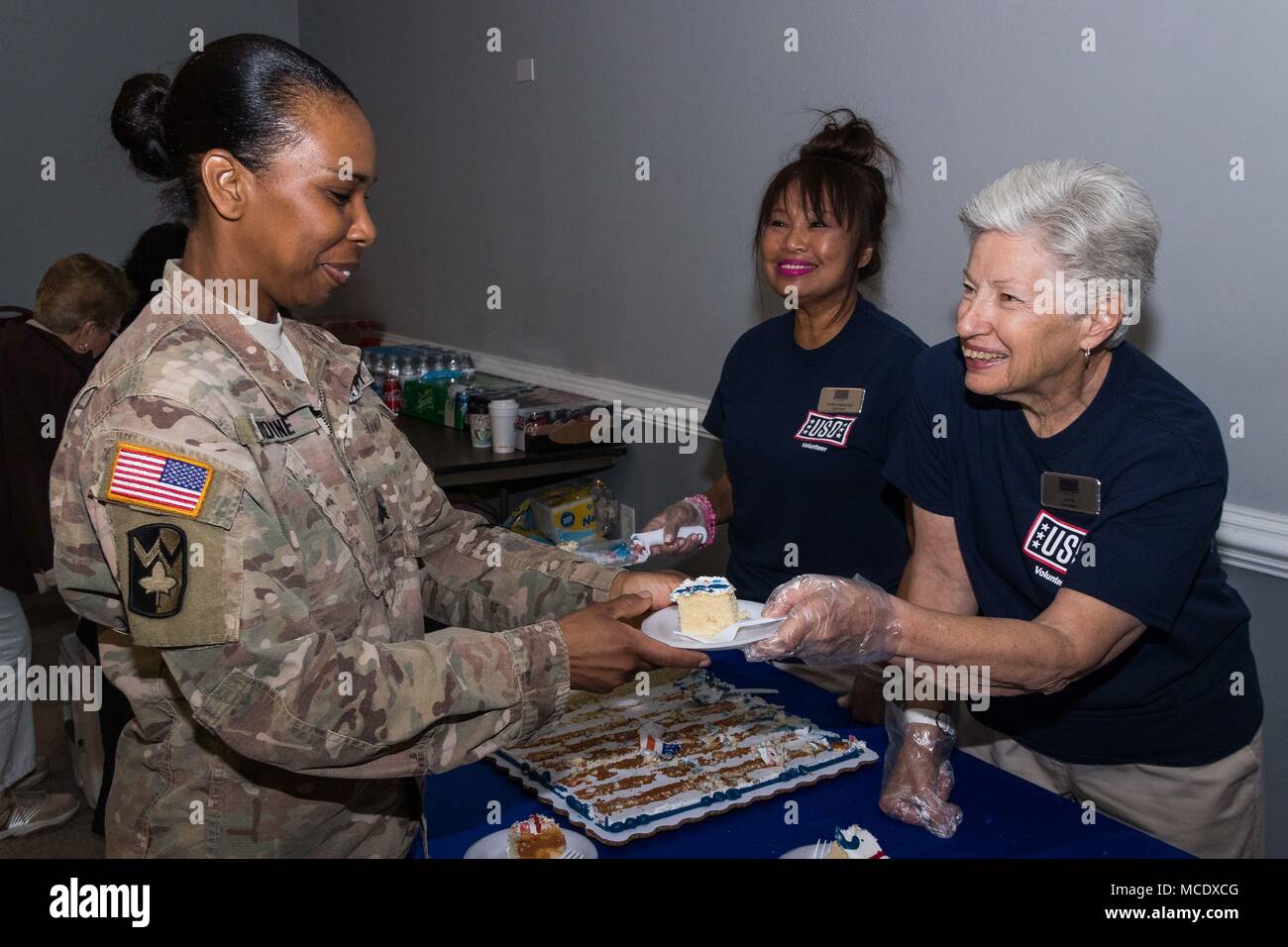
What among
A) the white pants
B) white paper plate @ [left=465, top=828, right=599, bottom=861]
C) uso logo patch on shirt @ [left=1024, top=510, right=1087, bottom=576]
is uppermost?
uso logo patch on shirt @ [left=1024, top=510, right=1087, bottom=576]

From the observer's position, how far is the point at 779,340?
9.10ft

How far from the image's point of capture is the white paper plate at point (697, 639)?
1.66 metres

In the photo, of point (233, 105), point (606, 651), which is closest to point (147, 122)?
point (233, 105)

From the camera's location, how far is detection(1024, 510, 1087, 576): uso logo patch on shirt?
1.77 meters

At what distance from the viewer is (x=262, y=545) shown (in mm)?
1338

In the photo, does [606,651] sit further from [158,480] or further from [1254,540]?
[1254,540]

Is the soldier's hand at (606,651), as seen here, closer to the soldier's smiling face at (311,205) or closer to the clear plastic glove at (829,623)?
the clear plastic glove at (829,623)

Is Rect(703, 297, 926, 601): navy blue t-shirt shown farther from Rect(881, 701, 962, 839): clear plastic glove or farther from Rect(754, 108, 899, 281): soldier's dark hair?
Rect(881, 701, 962, 839): clear plastic glove

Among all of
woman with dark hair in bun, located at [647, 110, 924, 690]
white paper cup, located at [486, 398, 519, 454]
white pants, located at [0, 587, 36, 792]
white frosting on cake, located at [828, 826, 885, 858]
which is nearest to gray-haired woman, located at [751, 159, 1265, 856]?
white frosting on cake, located at [828, 826, 885, 858]

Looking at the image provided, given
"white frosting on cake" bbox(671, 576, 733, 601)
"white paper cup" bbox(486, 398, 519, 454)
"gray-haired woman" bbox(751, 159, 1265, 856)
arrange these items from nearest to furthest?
"gray-haired woman" bbox(751, 159, 1265, 856)
"white frosting on cake" bbox(671, 576, 733, 601)
"white paper cup" bbox(486, 398, 519, 454)

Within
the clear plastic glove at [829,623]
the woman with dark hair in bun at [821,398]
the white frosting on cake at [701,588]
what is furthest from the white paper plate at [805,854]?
the woman with dark hair in bun at [821,398]

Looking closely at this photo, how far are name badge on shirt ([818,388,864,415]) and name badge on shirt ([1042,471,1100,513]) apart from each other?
2.51 feet

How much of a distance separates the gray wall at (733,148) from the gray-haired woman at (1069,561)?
2.31 feet
